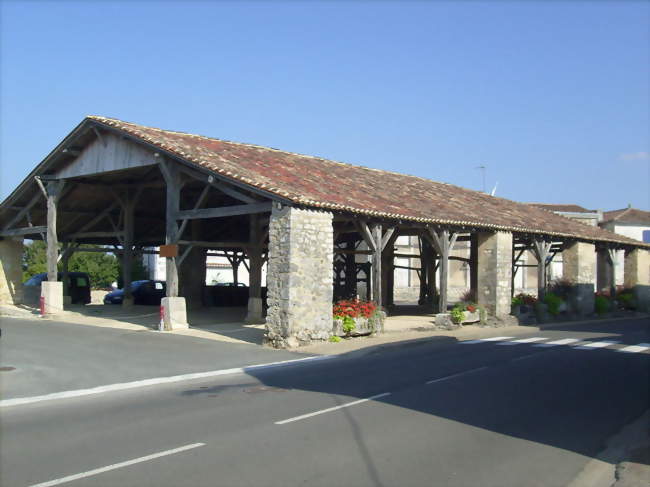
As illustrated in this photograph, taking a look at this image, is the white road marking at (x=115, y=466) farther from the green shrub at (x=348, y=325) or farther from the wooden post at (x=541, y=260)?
the wooden post at (x=541, y=260)

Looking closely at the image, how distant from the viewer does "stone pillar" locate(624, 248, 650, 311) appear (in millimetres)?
31781

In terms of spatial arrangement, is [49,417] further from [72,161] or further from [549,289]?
[549,289]

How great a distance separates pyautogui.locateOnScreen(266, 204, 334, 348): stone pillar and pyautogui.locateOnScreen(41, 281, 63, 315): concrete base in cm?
1122

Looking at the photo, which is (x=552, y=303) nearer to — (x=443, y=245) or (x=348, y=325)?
(x=443, y=245)

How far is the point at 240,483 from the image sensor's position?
5.25 m

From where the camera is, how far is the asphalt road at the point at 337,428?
5605 millimetres

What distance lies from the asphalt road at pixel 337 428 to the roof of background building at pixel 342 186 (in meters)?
6.21

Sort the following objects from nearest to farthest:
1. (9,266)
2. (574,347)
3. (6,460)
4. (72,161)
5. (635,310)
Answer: (6,460) < (574,347) < (72,161) < (9,266) < (635,310)

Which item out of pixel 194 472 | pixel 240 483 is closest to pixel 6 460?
pixel 194 472

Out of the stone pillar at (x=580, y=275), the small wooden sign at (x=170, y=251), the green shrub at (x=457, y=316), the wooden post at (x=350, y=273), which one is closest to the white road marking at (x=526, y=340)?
the green shrub at (x=457, y=316)

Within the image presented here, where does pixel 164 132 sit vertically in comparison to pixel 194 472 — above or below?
above

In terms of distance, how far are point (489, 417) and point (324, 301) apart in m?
8.52

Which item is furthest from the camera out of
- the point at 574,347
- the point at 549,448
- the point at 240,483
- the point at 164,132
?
the point at 164,132

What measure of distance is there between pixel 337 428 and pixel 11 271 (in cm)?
2430
